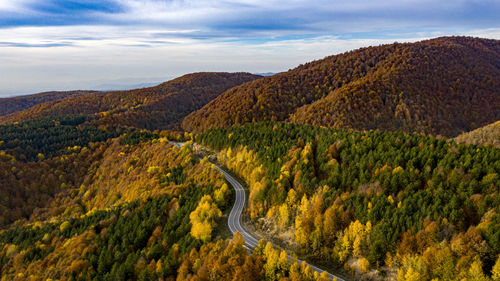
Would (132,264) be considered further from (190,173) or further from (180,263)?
(190,173)

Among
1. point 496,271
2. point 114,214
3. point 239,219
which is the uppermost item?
point 496,271

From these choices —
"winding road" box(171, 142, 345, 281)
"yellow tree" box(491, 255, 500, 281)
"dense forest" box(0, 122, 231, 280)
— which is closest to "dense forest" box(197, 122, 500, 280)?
"yellow tree" box(491, 255, 500, 281)

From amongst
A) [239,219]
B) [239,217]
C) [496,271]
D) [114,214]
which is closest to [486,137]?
[496,271]

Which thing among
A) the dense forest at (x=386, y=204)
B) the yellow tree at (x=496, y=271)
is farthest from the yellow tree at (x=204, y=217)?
the yellow tree at (x=496, y=271)

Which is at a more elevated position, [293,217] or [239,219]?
[293,217]

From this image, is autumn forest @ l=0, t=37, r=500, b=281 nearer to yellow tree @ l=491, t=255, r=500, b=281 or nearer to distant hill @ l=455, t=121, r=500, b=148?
yellow tree @ l=491, t=255, r=500, b=281

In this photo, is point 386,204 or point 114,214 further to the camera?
point 114,214

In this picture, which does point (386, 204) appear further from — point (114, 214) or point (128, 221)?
point (114, 214)

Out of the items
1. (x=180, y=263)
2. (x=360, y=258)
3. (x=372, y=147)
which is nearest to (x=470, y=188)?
(x=360, y=258)

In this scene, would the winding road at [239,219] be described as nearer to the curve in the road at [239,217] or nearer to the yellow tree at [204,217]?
the curve in the road at [239,217]
